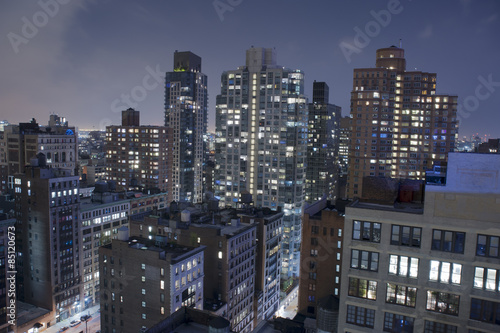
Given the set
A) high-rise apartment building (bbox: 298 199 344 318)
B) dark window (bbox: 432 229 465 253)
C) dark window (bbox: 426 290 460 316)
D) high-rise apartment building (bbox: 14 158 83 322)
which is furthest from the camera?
high-rise apartment building (bbox: 14 158 83 322)

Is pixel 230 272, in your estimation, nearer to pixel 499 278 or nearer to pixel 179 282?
pixel 179 282

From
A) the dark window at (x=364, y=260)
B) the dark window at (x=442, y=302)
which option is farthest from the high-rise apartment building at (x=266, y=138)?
the dark window at (x=442, y=302)

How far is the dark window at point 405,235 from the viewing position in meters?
29.2

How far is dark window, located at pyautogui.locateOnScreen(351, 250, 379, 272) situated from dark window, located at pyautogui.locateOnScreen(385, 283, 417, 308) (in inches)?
71.2

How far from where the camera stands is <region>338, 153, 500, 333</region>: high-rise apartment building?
1069 inches

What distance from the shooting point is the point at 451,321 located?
1114 inches

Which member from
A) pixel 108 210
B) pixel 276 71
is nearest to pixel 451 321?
pixel 108 210

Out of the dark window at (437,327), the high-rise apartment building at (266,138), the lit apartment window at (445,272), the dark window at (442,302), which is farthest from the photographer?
the high-rise apartment building at (266,138)

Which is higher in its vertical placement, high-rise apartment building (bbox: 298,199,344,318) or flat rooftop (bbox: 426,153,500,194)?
flat rooftop (bbox: 426,153,500,194)

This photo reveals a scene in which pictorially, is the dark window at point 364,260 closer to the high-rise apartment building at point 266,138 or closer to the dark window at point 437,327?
the dark window at point 437,327

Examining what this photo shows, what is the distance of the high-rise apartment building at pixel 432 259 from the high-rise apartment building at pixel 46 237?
9003 cm

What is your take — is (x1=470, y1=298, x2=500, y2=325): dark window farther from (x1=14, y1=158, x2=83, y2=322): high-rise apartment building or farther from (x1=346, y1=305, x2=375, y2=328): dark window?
(x1=14, y1=158, x2=83, y2=322): high-rise apartment building

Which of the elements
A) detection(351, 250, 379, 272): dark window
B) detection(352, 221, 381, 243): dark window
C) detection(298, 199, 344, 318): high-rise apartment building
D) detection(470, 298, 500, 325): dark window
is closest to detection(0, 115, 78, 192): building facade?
detection(298, 199, 344, 318): high-rise apartment building

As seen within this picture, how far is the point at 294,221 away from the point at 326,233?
6802 centimetres
